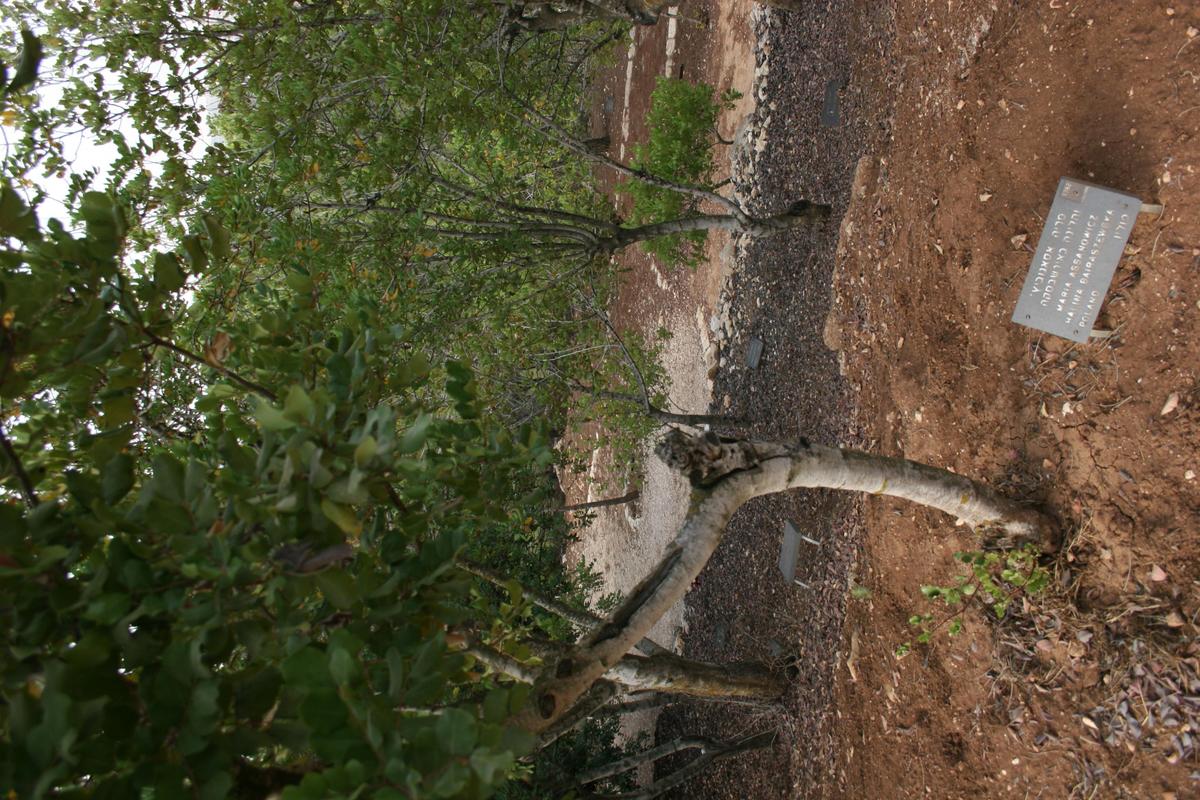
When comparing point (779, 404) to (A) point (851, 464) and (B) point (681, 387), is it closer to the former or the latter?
(B) point (681, 387)

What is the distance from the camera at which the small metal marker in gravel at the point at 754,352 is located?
866 cm

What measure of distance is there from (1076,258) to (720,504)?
2.43 meters

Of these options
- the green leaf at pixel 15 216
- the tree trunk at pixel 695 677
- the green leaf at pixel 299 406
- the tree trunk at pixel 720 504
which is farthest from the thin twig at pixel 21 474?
the tree trunk at pixel 695 677

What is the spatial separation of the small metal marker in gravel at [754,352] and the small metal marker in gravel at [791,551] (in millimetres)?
2076

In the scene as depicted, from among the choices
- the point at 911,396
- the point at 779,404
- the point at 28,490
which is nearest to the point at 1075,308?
the point at 911,396

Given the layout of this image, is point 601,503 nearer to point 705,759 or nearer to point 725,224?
point 705,759

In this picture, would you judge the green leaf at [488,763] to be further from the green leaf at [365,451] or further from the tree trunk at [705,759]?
the tree trunk at [705,759]

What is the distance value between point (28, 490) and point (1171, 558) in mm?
4613

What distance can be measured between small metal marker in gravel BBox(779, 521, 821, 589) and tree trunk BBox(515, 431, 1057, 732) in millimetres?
2660

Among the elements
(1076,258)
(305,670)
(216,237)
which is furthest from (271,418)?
(1076,258)

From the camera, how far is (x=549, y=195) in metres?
10.2

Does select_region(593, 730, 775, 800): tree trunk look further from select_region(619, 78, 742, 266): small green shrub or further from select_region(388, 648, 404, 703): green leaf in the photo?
select_region(388, 648, 404, 703): green leaf

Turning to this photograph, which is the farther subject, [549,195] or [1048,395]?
[549,195]

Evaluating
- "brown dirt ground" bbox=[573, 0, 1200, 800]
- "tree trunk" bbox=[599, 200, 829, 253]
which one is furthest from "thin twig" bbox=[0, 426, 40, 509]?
"tree trunk" bbox=[599, 200, 829, 253]
